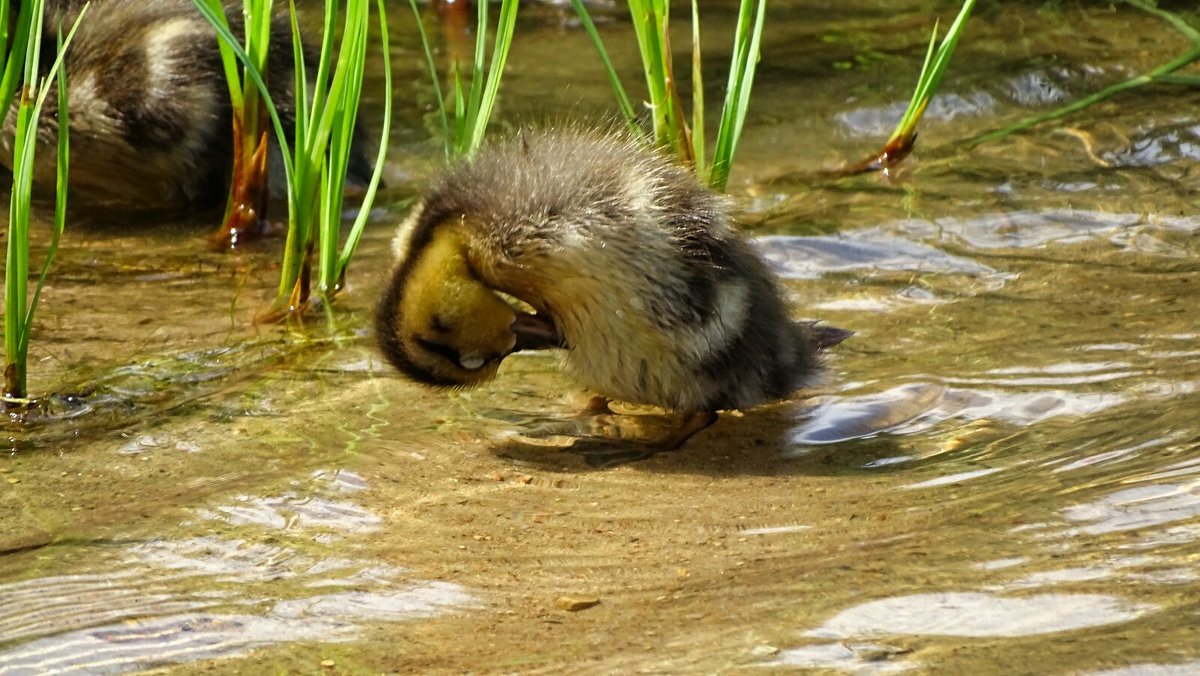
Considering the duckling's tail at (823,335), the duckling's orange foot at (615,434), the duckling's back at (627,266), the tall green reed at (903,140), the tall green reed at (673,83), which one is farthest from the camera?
the tall green reed at (903,140)

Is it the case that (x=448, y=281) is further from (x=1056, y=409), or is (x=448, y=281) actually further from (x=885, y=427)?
(x=1056, y=409)

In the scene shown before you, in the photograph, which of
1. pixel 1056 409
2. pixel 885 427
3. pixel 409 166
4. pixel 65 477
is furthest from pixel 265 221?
pixel 1056 409

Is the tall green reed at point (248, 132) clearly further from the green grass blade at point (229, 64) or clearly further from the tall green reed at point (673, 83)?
the tall green reed at point (673, 83)

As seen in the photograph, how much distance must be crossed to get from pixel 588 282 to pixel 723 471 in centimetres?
48

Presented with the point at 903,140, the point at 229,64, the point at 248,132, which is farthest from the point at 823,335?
the point at 248,132

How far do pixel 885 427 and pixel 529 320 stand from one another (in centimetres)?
81

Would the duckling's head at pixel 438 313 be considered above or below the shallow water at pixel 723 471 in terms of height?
above

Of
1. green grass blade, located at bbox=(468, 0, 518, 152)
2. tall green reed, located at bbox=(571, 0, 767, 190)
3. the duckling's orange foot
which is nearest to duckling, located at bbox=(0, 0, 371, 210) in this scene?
green grass blade, located at bbox=(468, 0, 518, 152)

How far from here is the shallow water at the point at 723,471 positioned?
6.81ft

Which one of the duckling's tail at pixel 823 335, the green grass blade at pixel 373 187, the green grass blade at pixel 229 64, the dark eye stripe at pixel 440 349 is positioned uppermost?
the green grass blade at pixel 229 64

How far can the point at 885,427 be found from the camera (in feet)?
10.8

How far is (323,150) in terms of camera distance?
151 inches

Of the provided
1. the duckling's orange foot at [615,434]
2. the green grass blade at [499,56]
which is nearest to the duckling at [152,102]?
the green grass blade at [499,56]

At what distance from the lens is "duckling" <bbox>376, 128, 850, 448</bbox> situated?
10.3 ft
